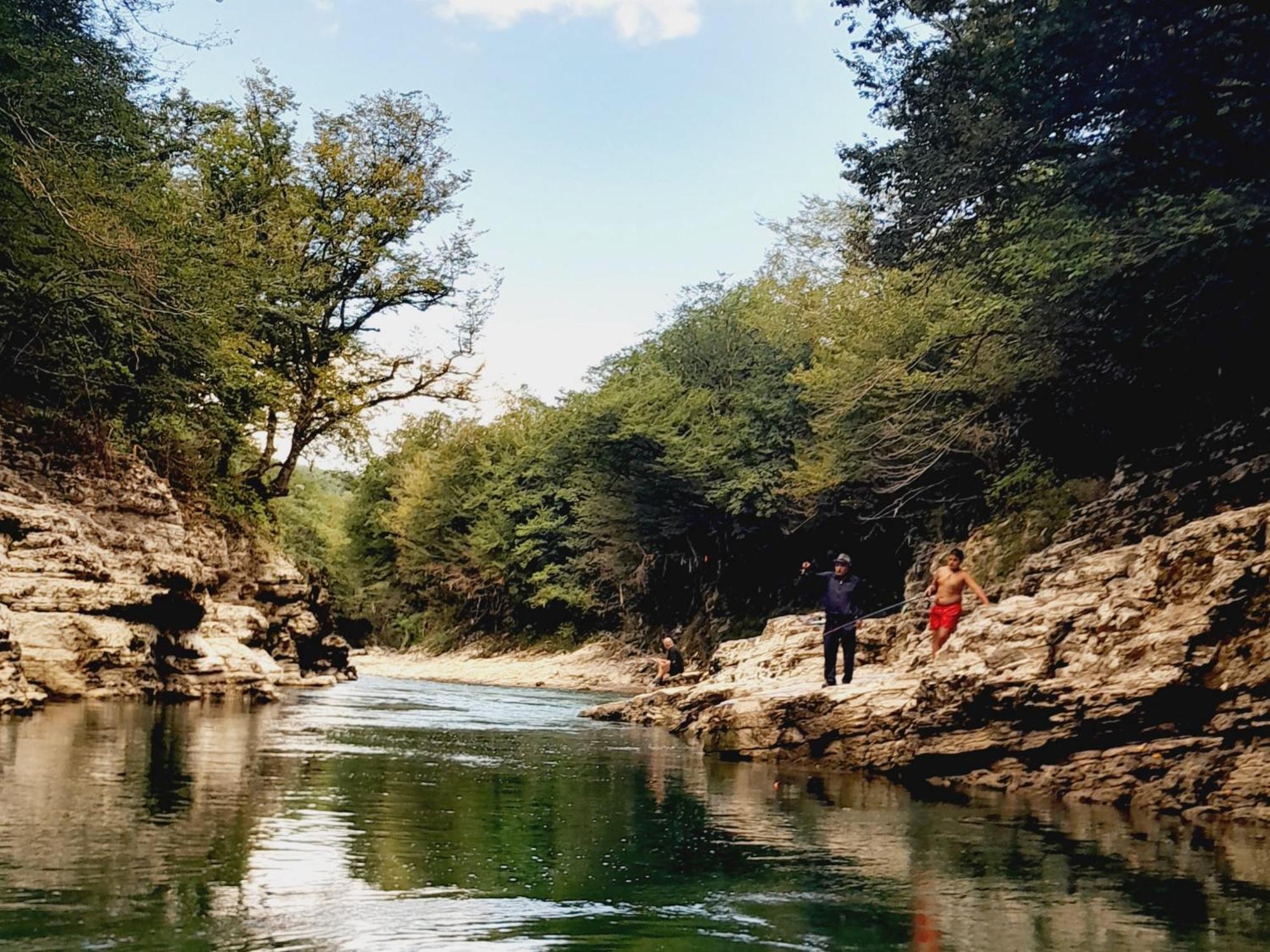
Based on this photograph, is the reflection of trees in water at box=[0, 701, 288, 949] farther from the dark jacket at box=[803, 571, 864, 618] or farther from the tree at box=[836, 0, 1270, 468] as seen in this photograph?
the tree at box=[836, 0, 1270, 468]

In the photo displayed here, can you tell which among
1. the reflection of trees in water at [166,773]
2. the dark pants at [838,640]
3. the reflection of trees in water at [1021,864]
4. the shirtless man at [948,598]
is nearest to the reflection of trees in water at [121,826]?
the reflection of trees in water at [166,773]

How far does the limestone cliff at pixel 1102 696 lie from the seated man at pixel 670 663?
10860 millimetres

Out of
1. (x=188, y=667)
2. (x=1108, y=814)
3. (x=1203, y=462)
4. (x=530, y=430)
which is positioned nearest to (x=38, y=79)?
(x=188, y=667)

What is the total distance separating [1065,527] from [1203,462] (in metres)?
3.30

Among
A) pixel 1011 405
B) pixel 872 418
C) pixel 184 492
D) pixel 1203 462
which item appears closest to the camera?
pixel 1203 462

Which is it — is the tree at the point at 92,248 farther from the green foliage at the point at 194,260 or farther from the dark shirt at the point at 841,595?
the dark shirt at the point at 841,595

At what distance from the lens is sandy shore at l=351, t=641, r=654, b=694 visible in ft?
147

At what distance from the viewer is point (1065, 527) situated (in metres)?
20.4

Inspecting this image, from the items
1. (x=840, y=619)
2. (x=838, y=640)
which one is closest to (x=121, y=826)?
(x=838, y=640)

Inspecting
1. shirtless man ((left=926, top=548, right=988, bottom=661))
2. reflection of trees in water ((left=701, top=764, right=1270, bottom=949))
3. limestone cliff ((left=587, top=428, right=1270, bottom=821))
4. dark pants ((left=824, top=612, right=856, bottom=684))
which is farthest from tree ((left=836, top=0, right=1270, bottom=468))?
reflection of trees in water ((left=701, top=764, right=1270, bottom=949))

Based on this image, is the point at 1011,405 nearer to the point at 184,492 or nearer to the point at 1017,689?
the point at 1017,689

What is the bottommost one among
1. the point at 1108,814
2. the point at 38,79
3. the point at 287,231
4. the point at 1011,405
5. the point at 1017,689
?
the point at 1108,814

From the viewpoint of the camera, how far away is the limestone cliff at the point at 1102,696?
34.0ft

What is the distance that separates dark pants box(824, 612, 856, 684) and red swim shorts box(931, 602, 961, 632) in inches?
44.4
